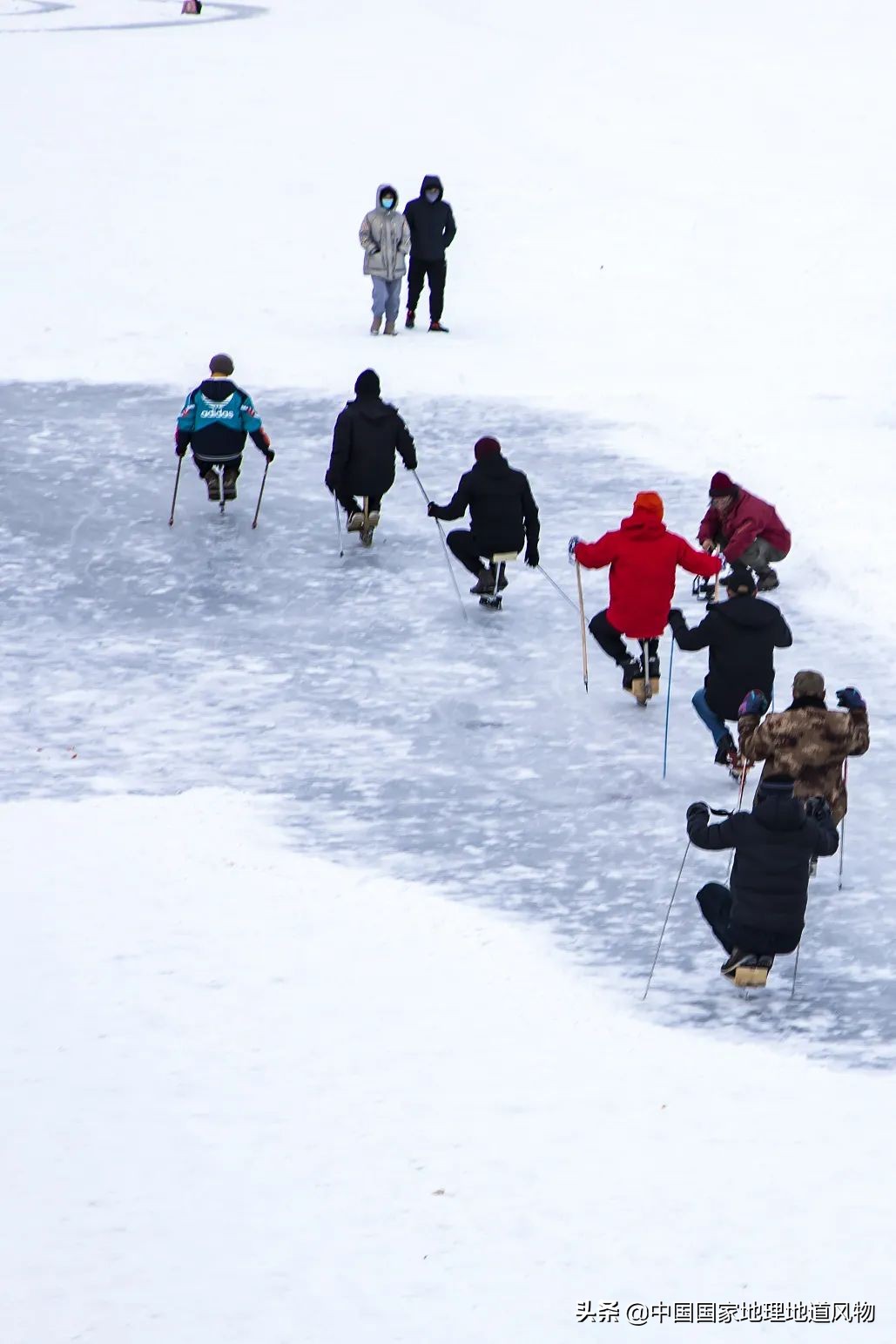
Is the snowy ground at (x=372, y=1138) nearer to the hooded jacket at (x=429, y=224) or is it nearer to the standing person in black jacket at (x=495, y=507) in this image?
the standing person in black jacket at (x=495, y=507)

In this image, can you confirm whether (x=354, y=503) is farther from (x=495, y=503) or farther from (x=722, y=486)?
(x=722, y=486)

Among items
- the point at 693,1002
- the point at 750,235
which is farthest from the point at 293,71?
the point at 693,1002

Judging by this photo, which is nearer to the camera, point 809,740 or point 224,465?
point 809,740

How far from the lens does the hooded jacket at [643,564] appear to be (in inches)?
464

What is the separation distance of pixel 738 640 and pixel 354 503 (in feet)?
17.6

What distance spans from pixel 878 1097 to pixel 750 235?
20730 millimetres

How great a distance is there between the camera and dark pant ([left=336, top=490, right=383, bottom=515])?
1502cm

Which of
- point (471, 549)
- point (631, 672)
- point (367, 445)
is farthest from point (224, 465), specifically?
point (631, 672)

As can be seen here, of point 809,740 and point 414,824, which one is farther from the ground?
point 809,740

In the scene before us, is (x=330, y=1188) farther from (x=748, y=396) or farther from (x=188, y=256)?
(x=188, y=256)

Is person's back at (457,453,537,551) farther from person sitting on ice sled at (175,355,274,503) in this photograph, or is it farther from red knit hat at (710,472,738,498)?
person sitting on ice sled at (175,355,274,503)

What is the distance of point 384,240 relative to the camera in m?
21.2

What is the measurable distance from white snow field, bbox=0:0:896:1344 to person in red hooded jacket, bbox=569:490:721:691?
0.69 metres

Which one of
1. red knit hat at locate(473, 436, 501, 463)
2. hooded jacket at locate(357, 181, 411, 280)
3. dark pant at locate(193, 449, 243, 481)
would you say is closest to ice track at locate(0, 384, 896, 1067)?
dark pant at locate(193, 449, 243, 481)
